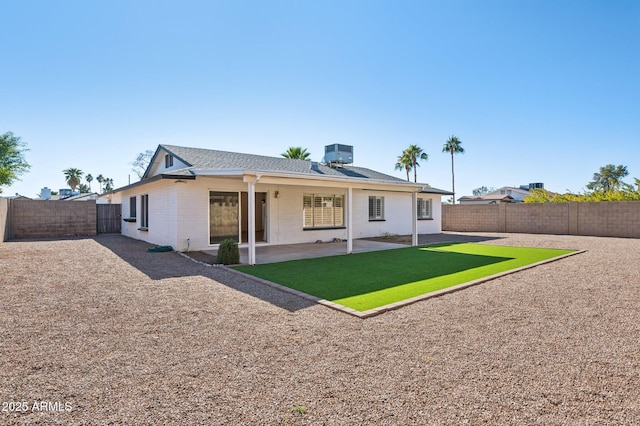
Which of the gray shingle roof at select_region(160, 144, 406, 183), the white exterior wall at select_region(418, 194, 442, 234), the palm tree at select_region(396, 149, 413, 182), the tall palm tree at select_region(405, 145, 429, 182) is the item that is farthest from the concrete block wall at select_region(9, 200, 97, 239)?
the tall palm tree at select_region(405, 145, 429, 182)

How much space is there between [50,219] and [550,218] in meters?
26.3

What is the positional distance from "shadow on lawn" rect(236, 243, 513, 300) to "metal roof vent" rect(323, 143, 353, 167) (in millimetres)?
7480

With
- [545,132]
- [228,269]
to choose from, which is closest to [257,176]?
[228,269]

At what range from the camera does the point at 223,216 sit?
39.5ft

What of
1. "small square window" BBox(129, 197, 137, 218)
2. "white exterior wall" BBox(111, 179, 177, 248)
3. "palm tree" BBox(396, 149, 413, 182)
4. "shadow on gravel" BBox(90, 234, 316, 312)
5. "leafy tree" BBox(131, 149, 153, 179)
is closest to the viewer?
"shadow on gravel" BBox(90, 234, 316, 312)

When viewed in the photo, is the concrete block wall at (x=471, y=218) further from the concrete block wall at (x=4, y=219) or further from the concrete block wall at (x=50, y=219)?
the concrete block wall at (x=4, y=219)

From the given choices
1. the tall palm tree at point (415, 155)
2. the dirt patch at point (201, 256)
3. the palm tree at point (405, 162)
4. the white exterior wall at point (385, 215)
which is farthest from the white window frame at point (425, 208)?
the palm tree at point (405, 162)

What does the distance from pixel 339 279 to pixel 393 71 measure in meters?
10.4

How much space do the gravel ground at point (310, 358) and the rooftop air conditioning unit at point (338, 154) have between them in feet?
39.3

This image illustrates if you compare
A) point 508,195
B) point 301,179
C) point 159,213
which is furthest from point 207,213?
point 508,195

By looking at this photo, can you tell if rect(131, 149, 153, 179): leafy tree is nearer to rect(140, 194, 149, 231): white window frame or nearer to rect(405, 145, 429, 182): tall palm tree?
rect(140, 194, 149, 231): white window frame

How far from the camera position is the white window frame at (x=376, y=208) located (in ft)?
55.2

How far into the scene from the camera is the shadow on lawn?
6352 mm

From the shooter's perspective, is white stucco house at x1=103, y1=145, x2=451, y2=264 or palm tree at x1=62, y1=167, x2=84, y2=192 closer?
white stucco house at x1=103, y1=145, x2=451, y2=264
